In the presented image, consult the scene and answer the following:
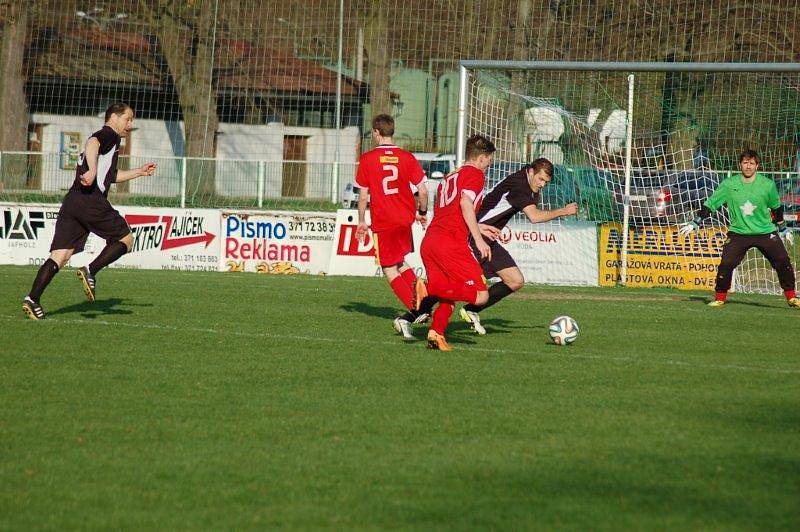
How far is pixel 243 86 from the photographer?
2998 centimetres

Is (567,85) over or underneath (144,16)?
underneath

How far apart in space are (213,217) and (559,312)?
8.26 meters

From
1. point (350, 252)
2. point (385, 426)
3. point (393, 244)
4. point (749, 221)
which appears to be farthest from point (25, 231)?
point (385, 426)

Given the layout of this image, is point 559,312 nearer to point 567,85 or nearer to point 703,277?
point 703,277

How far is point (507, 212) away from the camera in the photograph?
11.3m

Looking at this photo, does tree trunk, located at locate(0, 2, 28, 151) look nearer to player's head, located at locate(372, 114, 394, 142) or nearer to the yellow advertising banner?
the yellow advertising banner

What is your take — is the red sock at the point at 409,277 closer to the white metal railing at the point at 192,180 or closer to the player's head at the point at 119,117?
the player's head at the point at 119,117

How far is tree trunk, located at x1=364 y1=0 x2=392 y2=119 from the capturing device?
24.7 m

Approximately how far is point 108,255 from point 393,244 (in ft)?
9.23

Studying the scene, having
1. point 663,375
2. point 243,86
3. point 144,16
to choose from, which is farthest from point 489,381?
point 144,16

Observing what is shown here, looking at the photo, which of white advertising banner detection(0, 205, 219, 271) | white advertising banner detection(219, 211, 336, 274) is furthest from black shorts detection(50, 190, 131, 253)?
white advertising banner detection(0, 205, 219, 271)

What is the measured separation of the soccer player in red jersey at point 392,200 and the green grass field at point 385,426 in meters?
0.62

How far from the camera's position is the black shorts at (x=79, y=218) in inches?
443

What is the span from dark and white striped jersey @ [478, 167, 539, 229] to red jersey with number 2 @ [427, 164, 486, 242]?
4.88 ft
